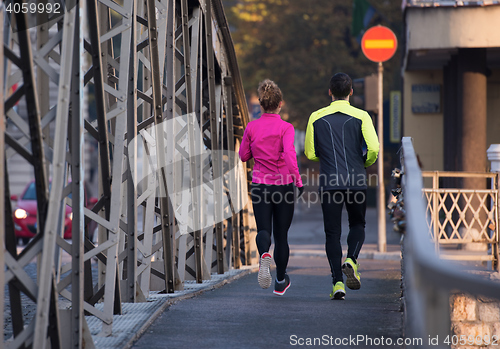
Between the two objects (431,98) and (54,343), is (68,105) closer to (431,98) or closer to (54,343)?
(54,343)

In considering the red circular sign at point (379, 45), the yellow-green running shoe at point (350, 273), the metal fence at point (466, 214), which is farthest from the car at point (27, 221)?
the yellow-green running shoe at point (350, 273)

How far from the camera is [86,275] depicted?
209 inches

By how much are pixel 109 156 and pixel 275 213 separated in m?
1.49

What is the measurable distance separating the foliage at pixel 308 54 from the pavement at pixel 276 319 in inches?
953

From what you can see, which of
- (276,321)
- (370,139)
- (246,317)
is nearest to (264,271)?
(246,317)

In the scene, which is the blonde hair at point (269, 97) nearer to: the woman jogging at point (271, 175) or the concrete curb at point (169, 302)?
the woman jogging at point (271, 175)

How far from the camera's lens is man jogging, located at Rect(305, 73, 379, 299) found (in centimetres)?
598

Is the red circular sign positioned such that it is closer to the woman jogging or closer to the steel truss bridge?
the steel truss bridge

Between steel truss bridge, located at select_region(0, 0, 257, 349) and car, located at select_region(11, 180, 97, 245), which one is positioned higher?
steel truss bridge, located at select_region(0, 0, 257, 349)

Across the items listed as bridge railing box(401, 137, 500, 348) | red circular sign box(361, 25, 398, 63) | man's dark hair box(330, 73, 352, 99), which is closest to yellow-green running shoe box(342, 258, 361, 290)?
man's dark hair box(330, 73, 352, 99)

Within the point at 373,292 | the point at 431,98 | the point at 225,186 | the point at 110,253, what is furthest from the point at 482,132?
the point at 110,253

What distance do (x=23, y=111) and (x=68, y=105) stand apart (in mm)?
25957

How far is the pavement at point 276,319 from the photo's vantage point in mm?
4465

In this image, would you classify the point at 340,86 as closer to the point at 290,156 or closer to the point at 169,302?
the point at 290,156
